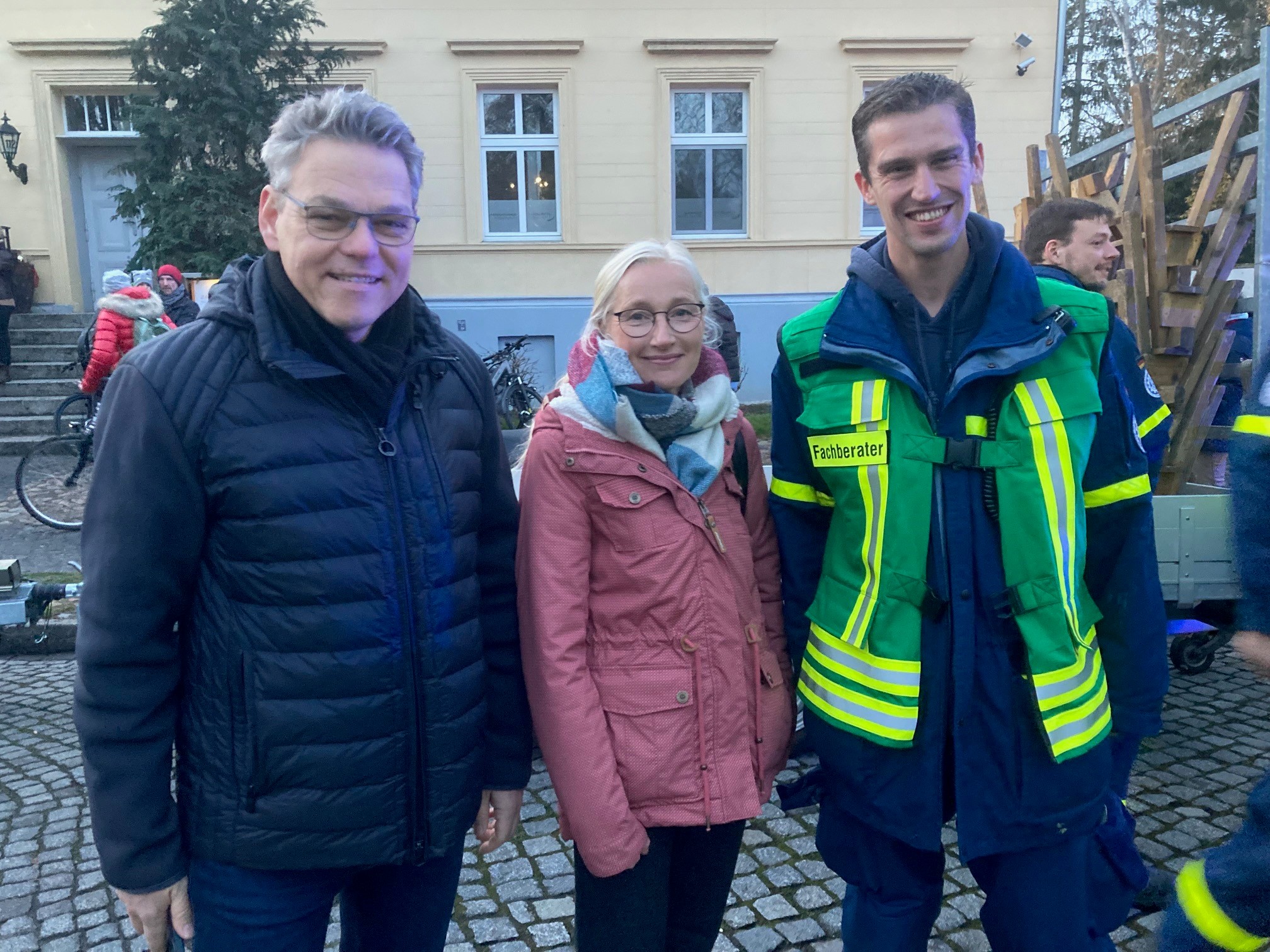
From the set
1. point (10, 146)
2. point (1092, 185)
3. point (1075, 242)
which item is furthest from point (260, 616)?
point (10, 146)

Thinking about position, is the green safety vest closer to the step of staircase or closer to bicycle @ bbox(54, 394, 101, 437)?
bicycle @ bbox(54, 394, 101, 437)

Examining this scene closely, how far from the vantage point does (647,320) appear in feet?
6.39

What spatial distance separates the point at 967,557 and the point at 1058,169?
4.84m

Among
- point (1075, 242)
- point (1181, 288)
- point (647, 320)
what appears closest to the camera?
point (647, 320)

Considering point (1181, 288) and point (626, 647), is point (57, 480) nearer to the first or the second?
point (626, 647)

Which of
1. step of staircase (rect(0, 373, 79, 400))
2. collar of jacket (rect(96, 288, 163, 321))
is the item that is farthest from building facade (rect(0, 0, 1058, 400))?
collar of jacket (rect(96, 288, 163, 321))

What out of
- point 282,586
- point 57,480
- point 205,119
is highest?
A: point 205,119

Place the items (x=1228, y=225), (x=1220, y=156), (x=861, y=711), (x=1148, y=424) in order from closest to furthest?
(x=861, y=711) → (x=1148, y=424) → (x=1220, y=156) → (x=1228, y=225)

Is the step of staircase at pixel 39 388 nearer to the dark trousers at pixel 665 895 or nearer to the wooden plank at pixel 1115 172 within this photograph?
the wooden plank at pixel 1115 172

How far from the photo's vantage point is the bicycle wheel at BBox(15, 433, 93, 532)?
24.8 ft

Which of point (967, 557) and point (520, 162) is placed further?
point (520, 162)

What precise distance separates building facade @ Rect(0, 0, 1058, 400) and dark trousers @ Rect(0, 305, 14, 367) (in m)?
1.86

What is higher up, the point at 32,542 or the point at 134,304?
the point at 134,304

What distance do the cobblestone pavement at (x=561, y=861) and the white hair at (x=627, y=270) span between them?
187cm
